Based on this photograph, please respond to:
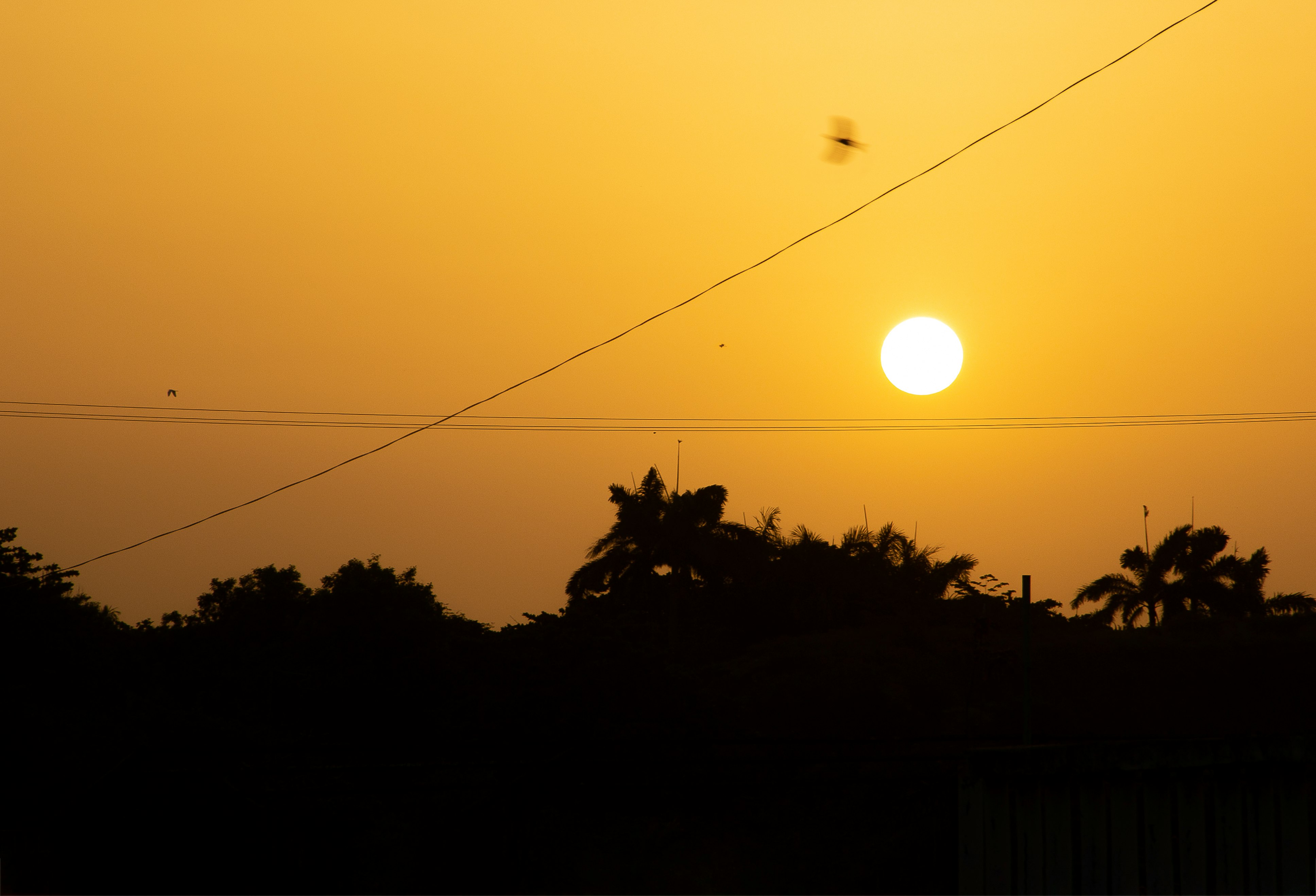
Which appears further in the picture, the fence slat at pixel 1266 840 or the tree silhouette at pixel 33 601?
the tree silhouette at pixel 33 601

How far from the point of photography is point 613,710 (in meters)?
26.3

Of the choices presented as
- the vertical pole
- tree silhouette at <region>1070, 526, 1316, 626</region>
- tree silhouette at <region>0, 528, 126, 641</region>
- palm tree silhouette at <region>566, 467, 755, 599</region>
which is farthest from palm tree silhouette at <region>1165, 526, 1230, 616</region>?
tree silhouette at <region>0, 528, 126, 641</region>

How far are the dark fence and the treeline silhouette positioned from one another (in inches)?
84.1

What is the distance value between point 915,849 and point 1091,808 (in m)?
13.0

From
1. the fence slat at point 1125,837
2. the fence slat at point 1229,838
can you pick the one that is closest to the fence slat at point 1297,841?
the fence slat at point 1229,838

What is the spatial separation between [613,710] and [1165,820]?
2025 centimetres

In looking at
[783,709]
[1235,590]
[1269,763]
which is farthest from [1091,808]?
[1235,590]

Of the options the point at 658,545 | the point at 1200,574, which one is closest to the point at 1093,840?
the point at 658,545

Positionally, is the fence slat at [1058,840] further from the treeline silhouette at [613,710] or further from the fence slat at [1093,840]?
the treeline silhouette at [613,710]

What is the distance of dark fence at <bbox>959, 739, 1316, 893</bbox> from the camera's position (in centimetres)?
676

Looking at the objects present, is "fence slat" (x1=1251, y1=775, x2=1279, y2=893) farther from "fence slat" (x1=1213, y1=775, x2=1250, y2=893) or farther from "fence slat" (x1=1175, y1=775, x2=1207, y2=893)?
"fence slat" (x1=1175, y1=775, x2=1207, y2=893)

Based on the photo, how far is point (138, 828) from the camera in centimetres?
1559

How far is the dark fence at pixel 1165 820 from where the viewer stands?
22.2ft

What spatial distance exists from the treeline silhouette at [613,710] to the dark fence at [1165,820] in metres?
2.14
